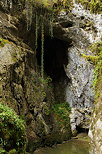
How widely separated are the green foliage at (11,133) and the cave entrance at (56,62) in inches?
342

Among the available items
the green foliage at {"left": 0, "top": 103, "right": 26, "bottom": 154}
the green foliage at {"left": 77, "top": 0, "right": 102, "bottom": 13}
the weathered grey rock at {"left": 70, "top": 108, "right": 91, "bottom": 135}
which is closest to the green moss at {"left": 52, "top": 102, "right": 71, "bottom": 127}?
the weathered grey rock at {"left": 70, "top": 108, "right": 91, "bottom": 135}

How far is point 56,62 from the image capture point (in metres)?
14.2

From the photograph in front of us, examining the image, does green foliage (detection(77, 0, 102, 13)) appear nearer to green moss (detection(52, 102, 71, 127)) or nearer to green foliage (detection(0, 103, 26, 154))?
green moss (detection(52, 102, 71, 127))

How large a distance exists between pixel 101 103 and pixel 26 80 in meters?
4.58

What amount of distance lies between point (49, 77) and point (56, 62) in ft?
5.09

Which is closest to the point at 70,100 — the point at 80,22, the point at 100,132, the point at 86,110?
the point at 86,110

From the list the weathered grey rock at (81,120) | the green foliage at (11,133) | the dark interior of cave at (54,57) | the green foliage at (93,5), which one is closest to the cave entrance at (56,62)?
the dark interior of cave at (54,57)

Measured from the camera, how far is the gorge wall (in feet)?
27.3

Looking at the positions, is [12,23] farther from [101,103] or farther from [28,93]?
[101,103]

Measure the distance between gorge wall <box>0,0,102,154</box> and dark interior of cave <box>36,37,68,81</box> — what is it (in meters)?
0.13

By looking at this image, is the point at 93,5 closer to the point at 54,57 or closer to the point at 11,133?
the point at 54,57

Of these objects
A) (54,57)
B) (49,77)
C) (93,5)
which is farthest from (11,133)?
(54,57)

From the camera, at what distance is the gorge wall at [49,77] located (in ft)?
27.3

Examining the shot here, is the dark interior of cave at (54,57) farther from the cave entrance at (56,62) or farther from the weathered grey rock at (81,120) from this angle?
the weathered grey rock at (81,120)
